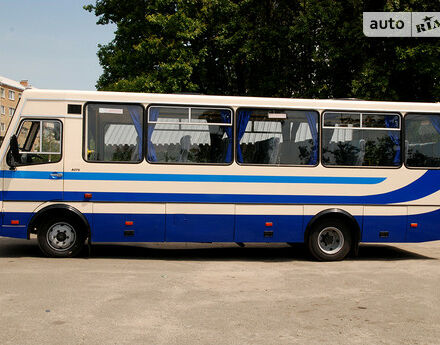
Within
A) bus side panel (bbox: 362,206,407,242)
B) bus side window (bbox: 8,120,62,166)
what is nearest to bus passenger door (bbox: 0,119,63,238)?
bus side window (bbox: 8,120,62,166)

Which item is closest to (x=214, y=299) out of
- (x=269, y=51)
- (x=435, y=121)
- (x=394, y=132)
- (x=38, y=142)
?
(x=38, y=142)

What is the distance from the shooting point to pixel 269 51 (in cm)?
2231

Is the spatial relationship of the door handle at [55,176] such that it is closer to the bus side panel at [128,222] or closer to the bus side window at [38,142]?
the bus side window at [38,142]

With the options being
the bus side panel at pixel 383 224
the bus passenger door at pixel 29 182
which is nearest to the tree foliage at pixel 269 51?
the bus side panel at pixel 383 224

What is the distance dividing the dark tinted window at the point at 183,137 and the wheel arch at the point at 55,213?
1.60 m

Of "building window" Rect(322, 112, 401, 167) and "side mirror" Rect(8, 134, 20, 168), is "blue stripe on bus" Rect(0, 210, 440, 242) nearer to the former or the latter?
"side mirror" Rect(8, 134, 20, 168)

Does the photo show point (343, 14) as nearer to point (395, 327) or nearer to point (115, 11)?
point (115, 11)

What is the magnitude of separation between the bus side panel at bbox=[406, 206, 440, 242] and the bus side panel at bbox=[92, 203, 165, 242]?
4.72 meters

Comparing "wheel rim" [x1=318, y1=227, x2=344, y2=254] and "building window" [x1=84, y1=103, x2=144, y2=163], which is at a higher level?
"building window" [x1=84, y1=103, x2=144, y2=163]

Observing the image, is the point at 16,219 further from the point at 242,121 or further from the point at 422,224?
the point at 422,224

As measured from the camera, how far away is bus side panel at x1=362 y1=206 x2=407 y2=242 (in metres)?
9.97

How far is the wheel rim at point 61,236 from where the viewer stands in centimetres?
955

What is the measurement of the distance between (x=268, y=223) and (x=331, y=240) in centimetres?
135

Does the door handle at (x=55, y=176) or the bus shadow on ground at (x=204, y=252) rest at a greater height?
the door handle at (x=55, y=176)
